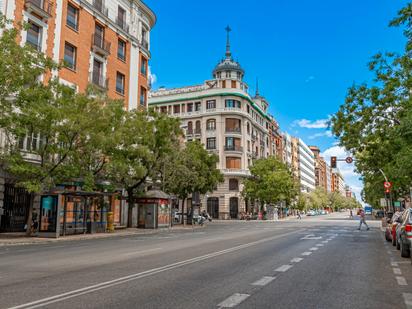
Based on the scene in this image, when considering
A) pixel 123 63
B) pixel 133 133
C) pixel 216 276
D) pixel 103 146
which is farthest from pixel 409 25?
pixel 123 63

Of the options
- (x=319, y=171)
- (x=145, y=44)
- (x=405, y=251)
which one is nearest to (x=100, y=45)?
(x=145, y=44)

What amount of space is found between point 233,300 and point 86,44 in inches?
1151

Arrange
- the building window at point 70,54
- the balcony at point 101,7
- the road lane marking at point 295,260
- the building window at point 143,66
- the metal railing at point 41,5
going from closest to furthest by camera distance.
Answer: the road lane marking at point 295,260, the metal railing at point 41,5, the building window at point 70,54, the balcony at point 101,7, the building window at point 143,66

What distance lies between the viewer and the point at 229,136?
218 feet

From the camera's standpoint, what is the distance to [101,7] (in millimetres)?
33500

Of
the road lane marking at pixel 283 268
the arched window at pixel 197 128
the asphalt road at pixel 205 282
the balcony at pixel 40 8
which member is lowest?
the asphalt road at pixel 205 282

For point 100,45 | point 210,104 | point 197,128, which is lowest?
point 100,45

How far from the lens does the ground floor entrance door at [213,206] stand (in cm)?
6450

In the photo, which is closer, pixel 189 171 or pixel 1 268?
pixel 1 268

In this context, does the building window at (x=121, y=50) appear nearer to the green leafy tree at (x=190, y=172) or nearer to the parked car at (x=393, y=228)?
the green leafy tree at (x=190, y=172)

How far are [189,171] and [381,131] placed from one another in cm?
2055

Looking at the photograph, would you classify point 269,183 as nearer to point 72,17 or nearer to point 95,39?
point 95,39

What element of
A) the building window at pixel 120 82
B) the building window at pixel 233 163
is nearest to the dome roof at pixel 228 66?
the building window at pixel 233 163

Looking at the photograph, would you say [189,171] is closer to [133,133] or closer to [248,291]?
[133,133]
